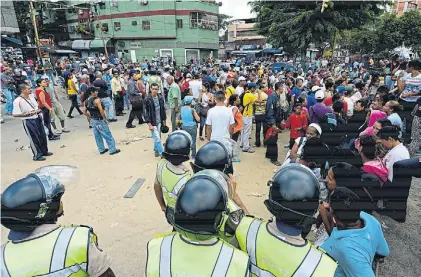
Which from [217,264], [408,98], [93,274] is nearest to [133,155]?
[93,274]

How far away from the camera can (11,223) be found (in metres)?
1.38

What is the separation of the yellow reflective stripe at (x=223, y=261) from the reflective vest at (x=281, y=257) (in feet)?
0.53

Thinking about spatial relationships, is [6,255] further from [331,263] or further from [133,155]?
[133,155]

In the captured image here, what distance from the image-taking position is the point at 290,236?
4.55 feet

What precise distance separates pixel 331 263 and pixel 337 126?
406 centimetres

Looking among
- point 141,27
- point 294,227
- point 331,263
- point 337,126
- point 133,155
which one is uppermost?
point 141,27

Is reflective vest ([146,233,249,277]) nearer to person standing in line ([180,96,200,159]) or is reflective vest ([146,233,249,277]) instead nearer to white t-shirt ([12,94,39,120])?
person standing in line ([180,96,200,159])

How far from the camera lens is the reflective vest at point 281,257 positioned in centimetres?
132

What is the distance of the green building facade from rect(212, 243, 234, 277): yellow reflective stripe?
3230 cm

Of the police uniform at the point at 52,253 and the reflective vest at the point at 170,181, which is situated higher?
the police uniform at the point at 52,253

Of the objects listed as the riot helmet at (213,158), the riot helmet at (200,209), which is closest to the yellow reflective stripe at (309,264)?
the riot helmet at (200,209)

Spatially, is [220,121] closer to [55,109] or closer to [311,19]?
[55,109]

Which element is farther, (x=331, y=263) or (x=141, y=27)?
(x=141, y=27)

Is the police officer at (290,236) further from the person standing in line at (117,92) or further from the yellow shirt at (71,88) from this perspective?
the yellow shirt at (71,88)
